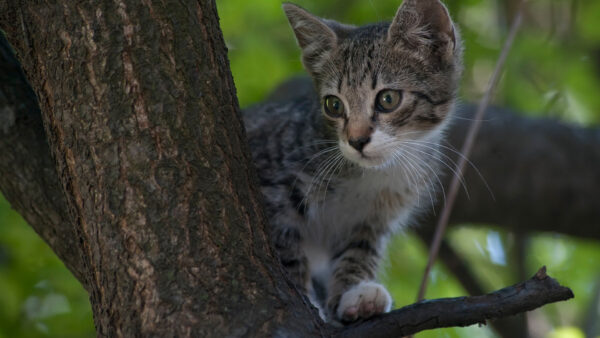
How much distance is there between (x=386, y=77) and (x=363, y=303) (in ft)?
3.85

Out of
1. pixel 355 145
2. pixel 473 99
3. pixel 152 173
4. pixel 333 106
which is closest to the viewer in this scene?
Result: pixel 152 173

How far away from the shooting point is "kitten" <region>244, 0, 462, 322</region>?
12.4 ft

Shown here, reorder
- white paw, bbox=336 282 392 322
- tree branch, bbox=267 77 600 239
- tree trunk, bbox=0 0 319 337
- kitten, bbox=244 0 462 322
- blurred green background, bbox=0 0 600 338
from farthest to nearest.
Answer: tree branch, bbox=267 77 600 239, blurred green background, bbox=0 0 600 338, kitten, bbox=244 0 462 322, white paw, bbox=336 282 392 322, tree trunk, bbox=0 0 319 337

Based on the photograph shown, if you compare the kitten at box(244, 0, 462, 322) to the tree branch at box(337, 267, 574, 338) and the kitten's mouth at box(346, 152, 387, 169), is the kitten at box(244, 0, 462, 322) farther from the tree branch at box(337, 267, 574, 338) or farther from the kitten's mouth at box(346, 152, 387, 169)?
the tree branch at box(337, 267, 574, 338)

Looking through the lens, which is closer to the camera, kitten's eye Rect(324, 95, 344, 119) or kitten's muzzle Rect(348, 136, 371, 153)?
kitten's muzzle Rect(348, 136, 371, 153)

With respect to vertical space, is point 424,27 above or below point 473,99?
above

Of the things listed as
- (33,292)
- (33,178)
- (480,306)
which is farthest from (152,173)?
(33,292)

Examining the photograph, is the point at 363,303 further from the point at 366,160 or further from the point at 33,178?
the point at 33,178

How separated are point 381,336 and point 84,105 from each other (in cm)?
140

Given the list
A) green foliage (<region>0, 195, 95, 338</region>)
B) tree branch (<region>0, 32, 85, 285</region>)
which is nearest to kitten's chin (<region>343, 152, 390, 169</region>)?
tree branch (<region>0, 32, 85, 285</region>)

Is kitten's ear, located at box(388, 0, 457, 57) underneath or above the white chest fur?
above

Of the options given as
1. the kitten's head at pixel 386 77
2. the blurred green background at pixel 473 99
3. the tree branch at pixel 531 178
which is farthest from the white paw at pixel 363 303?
the tree branch at pixel 531 178

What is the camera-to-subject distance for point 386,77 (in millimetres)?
3879

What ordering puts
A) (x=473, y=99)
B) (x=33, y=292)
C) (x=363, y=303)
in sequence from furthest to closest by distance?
1. (x=473, y=99)
2. (x=33, y=292)
3. (x=363, y=303)
